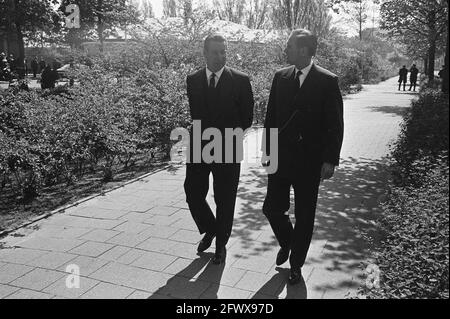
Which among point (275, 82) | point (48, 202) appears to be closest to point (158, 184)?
point (48, 202)

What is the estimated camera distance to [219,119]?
13.0 ft

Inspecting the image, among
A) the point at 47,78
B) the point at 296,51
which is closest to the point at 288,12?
the point at 47,78

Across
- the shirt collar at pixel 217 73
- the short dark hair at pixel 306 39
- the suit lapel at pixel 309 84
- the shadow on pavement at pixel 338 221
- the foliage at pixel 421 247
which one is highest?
the short dark hair at pixel 306 39

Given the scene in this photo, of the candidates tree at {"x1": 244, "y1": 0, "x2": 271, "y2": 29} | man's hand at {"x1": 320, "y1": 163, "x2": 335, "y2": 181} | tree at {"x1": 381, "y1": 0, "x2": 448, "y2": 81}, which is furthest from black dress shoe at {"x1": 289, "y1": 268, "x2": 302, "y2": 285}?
tree at {"x1": 244, "y1": 0, "x2": 271, "y2": 29}

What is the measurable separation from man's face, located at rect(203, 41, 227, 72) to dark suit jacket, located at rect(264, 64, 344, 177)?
0.58 m

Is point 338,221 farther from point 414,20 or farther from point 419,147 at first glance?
point 414,20

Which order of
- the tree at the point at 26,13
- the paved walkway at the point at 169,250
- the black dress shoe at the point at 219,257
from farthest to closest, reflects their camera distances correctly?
the tree at the point at 26,13, the black dress shoe at the point at 219,257, the paved walkway at the point at 169,250

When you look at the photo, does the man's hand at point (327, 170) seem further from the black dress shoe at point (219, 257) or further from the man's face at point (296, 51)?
the black dress shoe at point (219, 257)

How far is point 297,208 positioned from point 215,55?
147 centimetres

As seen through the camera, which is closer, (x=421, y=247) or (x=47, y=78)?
(x=421, y=247)

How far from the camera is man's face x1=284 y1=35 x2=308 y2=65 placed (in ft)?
11.3

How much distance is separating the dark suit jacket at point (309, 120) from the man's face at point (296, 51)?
13cm

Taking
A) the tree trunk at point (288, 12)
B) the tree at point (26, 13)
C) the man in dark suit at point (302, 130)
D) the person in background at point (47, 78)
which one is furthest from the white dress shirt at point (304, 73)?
the tree trunk at point (288, 12)

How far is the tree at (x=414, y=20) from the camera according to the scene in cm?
1595
